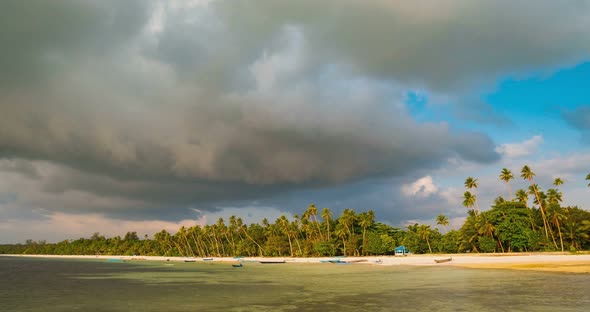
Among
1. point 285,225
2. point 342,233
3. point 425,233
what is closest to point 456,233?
point 425,233

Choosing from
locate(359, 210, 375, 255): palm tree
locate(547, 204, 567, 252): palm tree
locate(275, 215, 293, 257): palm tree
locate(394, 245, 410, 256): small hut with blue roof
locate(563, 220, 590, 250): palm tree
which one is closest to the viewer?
locate(563, 220, 590, 250): palm tree

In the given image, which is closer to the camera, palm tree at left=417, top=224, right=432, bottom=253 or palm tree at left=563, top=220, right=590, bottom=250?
palm tree at left=563, top=220, right=590, bottom=250

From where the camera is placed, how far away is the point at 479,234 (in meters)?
103

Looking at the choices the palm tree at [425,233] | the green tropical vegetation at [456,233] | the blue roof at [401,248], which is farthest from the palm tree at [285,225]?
the palm tree at [425,233]

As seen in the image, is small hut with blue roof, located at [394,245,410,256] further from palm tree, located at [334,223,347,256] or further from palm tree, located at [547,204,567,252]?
palm tree, located at [547,204,567,252]

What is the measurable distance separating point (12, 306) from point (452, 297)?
37.7 meters

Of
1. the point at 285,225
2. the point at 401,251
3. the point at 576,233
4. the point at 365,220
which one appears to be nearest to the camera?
the point at 576,233

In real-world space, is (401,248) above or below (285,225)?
below

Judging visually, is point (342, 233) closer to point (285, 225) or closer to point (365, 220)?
point (365, 220)

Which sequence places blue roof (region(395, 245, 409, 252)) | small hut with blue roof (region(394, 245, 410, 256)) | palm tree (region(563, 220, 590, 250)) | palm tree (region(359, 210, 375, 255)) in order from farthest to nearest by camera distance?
palm tree (region(359, 210, 375, 255))
blue roof (region(395, 245, 409, 252))
small hut with blue roof (region(394, 245, 410, 256))
palm tree (region(563, 220, 590, 250))

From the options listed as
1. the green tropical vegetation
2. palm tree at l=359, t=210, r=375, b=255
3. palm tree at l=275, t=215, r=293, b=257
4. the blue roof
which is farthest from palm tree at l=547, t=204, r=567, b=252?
palm tree at l=275, t=215, r=293, b=257

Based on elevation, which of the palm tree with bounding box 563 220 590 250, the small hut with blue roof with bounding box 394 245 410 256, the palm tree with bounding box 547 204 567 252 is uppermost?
the palm tree with bounding box 547 204 567 252

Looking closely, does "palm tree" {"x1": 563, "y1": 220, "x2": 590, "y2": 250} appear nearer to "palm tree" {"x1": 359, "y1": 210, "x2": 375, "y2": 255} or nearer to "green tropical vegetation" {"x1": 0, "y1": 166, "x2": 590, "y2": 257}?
"green tropical vegetation" {"x1": 0, "y1": 166, "x2": 590, "y2": 257}

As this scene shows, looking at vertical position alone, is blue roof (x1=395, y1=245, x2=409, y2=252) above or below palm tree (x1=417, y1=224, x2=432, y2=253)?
below
